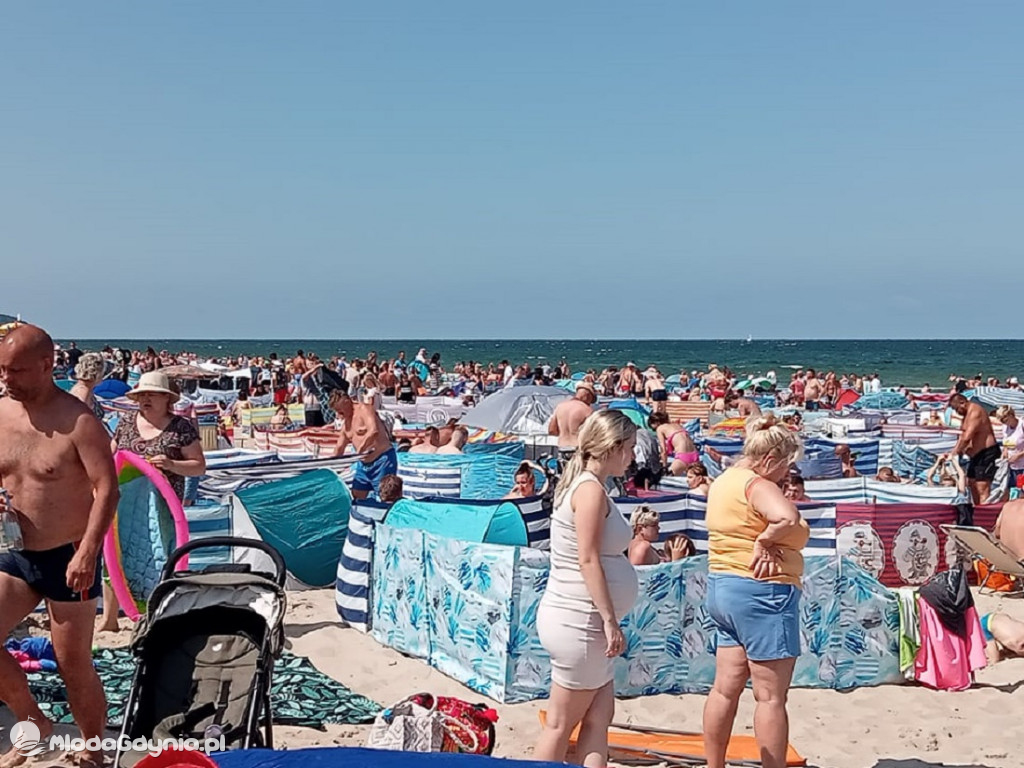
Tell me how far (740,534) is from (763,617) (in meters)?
0.31

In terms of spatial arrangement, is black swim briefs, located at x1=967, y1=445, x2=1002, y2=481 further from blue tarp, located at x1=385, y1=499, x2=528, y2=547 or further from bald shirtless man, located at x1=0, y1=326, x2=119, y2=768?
bald shirtless man, located at x1=0, y1=326, x2=119, y2=768

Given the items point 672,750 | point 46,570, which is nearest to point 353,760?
point 46,570

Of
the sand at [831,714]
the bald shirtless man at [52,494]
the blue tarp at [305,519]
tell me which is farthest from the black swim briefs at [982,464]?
the bald shirtless man at [52,494]

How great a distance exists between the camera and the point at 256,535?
723cm

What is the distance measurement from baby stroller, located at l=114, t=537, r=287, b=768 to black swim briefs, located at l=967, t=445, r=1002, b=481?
27.7ft

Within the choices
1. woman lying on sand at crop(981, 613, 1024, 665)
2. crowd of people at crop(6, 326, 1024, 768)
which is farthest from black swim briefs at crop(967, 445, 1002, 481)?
crowd of people at crop(6, 326, 1024, 768)

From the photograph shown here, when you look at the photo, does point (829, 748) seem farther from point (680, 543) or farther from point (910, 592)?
point (680, 543)

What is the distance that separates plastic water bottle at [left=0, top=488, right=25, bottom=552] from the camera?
3738 millimetres

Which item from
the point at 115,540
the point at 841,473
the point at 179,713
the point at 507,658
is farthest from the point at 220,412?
the point at 179,713

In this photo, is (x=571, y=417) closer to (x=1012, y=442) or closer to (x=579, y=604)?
(x=1012, y=442)

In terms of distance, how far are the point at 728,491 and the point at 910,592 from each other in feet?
8.65

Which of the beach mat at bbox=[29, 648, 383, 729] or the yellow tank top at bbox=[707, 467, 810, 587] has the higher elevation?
the yellow tank top at bbox=[707, 467, 810, 587]

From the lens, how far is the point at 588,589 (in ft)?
11.7

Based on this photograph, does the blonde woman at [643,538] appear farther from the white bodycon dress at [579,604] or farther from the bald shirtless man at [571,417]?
the bald shirtless man at [571,417]
